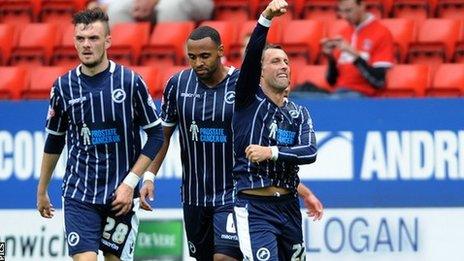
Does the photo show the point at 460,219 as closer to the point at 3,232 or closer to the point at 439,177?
the point at 439,177

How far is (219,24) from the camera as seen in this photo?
14.2 meters

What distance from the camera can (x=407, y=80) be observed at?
1267cm

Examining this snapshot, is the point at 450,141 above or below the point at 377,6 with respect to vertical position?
below

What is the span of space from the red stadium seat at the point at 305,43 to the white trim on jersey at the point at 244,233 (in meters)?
4.99

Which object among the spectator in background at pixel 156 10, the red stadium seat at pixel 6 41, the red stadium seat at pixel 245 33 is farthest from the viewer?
the red stadium seat at pixel 6 41

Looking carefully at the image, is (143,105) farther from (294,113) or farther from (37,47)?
(37,47)

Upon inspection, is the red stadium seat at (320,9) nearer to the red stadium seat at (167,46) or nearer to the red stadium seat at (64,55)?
the red stadium seat at (167,46)

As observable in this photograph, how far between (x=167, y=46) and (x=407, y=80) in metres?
2.71

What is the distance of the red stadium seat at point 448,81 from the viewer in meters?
12.4

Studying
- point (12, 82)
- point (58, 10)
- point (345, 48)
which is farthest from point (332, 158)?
point (58, 10)

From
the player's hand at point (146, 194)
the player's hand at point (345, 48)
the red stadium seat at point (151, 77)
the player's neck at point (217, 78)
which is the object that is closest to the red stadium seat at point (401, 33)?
the player's hand at point (345, 48)

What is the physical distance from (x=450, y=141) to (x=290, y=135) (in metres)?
2.96

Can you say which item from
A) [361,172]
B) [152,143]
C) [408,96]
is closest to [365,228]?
[361,172]

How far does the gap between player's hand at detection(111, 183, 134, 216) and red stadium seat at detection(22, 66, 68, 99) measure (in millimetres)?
4461
